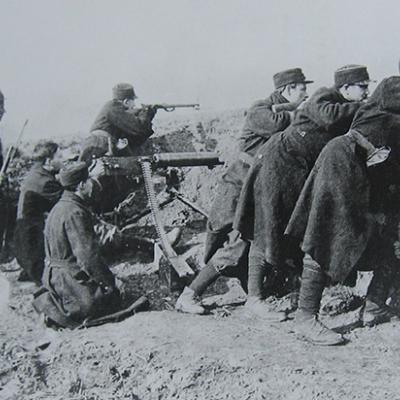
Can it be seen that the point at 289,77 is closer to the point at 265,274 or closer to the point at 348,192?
the point at 348,192

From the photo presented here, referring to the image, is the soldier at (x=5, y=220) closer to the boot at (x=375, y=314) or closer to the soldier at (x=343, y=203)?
the soldier at (x=343, y=203)

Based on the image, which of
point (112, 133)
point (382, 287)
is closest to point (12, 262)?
point (112, 133)

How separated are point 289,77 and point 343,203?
4.70 ft

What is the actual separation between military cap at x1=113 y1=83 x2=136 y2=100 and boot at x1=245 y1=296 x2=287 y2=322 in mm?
4097

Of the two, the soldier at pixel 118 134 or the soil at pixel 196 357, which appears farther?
the soldier at pixel 118 134

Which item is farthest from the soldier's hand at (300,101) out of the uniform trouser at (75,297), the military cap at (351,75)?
the uniform trouser at (75,297)

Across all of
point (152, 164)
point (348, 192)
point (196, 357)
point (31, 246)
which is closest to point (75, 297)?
point (196, 357)

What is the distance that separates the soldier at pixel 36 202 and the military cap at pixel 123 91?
1968 millimetres

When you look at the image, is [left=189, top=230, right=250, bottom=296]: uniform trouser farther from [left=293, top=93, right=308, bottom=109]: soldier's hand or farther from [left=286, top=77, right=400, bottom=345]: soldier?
[left=293, top=93, right=308, bottom=109]: soldier's hand

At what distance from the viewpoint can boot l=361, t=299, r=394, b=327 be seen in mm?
4684

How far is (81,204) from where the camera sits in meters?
5.25

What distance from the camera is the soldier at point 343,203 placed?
4340mm

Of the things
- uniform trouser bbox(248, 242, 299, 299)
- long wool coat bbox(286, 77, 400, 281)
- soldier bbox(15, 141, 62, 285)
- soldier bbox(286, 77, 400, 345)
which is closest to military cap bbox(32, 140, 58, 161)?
soldier bbox(15, 141, 62, 285)

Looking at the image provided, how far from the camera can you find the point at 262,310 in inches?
194
